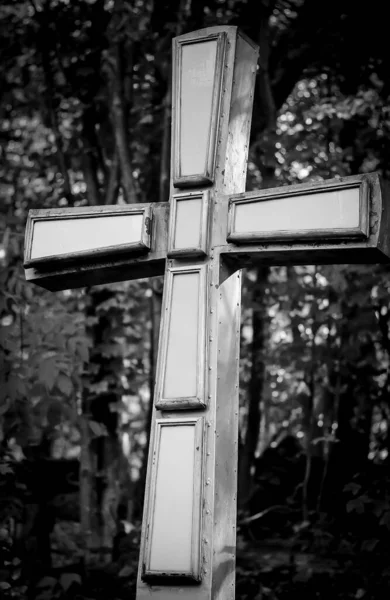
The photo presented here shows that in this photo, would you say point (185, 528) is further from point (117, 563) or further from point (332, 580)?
point (117, 563)

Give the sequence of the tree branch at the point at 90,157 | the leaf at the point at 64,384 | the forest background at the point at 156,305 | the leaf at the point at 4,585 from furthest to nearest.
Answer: the tree branch at the point at 90,157
the forest background at the point at 156,305
the leaf at the point at 64,384
the leaf at the point at 4,585

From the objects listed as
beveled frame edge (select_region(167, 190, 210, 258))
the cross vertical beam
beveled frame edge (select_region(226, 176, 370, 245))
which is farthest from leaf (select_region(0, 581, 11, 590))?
beveled frame edge (select_region(226, 176, 370, 245))

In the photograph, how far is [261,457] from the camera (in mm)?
7766

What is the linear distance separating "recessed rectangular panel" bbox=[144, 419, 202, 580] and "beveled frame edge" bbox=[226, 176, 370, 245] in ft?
2.21

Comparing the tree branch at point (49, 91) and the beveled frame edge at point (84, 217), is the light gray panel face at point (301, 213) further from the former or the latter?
the tree branch at point (49, 91)

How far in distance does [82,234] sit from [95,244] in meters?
0.09

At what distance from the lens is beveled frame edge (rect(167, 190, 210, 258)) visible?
2.64 metres

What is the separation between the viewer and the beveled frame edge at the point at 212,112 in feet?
8.90

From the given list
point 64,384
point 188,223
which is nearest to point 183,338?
point 188,223

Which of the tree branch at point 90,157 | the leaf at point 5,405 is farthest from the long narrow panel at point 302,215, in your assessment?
the tree branch at point 90,157

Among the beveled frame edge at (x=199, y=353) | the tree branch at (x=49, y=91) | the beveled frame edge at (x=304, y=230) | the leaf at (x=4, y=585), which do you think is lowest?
the leaf at (x=4, y=585)

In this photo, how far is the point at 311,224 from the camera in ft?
8.19

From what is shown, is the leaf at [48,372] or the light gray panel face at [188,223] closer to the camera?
the light gray panel face at [188,223]

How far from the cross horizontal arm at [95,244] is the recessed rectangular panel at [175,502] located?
2.25 ft
